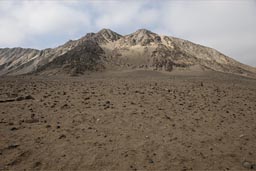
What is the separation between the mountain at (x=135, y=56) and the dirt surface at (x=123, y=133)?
33868 millimetres

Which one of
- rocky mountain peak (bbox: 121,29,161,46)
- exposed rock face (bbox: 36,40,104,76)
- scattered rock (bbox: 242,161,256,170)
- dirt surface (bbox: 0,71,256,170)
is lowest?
scattered rock (bbox: 242,161,256,170)

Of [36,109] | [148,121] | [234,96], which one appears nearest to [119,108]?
[148,121]

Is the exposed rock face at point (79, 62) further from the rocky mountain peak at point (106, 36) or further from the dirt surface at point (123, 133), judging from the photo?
the dirt surface at point (123, 133)

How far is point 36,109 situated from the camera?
12086 millimetres

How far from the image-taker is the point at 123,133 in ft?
30.5

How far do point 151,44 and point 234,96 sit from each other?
5177 centimetres

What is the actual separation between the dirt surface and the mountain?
3387cm

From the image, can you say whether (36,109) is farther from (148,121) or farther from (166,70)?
(166,70)

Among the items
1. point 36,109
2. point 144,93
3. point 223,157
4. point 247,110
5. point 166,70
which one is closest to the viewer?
point 223,157

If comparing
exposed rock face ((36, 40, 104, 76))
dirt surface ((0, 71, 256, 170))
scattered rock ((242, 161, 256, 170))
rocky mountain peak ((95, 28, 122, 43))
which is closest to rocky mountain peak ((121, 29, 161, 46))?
rocky mountain peak ((95, 28, 122, 43))

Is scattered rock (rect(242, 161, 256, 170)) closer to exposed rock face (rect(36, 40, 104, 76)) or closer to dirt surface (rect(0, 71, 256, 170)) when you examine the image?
dirt surface (rect(0, 71, 256, 170))

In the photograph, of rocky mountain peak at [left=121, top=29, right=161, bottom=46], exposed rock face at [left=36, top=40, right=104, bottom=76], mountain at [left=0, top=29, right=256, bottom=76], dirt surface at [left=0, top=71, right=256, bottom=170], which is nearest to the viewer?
dirt surface at [left=0, top=71, right=256, bottom=170]

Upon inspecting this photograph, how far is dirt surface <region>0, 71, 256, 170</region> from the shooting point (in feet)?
23.6

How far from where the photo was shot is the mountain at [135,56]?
54.3m
